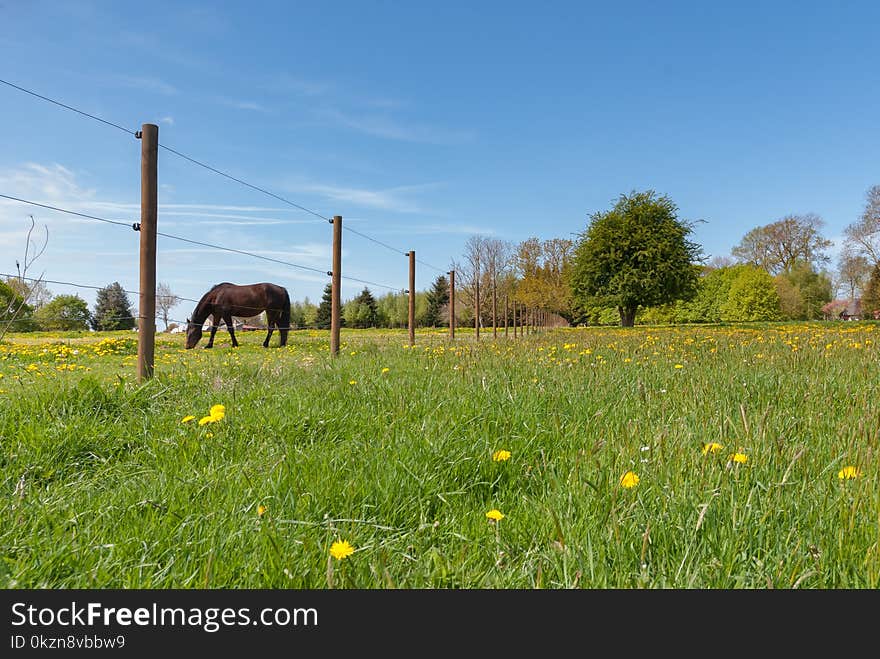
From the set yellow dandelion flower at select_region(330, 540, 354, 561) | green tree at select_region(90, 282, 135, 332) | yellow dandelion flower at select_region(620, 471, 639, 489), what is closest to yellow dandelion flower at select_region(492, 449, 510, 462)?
yellow dandelion flower at select_region(620, 471, 639, 489)

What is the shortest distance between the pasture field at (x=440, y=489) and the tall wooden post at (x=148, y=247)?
1081 mm

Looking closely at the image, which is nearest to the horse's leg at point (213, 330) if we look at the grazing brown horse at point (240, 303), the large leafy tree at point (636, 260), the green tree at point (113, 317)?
the grazing brown horse at point (240, 303)

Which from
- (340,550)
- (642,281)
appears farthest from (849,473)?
(642,281)

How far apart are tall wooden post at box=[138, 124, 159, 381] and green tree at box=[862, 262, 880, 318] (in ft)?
170

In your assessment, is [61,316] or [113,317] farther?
[61,316]

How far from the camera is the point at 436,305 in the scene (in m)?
64.1

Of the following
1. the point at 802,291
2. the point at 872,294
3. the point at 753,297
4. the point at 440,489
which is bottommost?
the point at 440,489

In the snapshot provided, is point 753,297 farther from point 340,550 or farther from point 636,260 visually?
point 340,550

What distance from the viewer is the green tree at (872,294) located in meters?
42.0

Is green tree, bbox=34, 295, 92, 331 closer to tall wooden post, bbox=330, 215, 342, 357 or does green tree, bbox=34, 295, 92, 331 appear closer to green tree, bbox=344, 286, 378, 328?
tall wooden post, bbox=330, 215, 342, 357

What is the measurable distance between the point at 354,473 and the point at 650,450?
156 centimetres

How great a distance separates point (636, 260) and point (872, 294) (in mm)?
20965

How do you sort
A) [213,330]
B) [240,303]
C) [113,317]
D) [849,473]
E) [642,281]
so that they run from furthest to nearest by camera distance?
[642,281] < [240,303] < [213,330] < [113,317] < [849,473]

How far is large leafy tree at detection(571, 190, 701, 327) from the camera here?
4156cm
